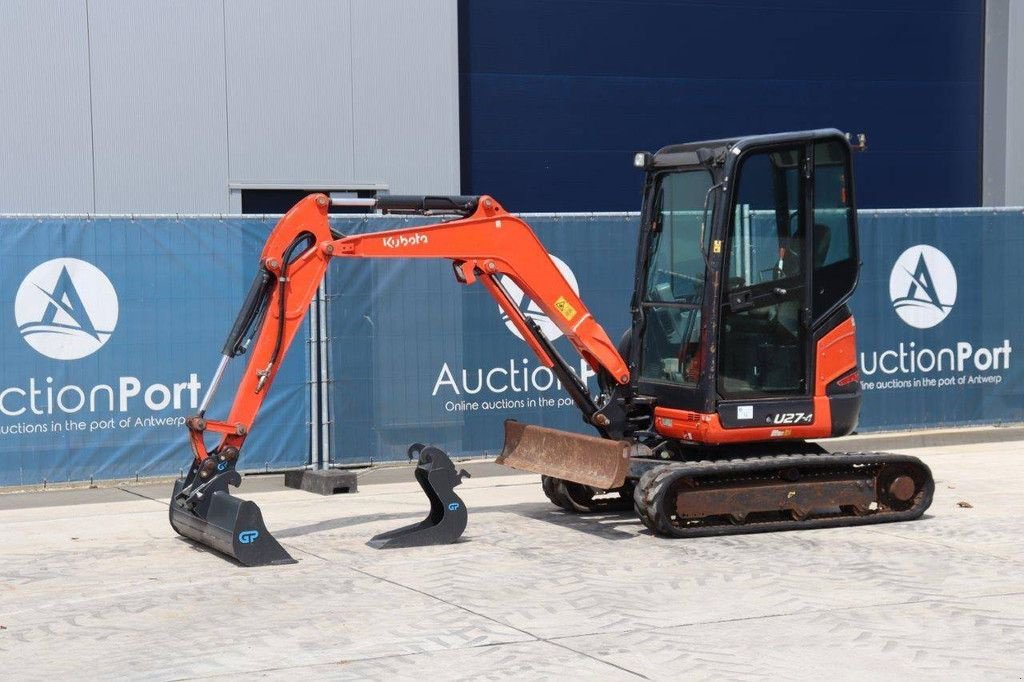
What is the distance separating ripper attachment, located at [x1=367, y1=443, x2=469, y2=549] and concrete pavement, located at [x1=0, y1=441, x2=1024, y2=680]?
140 mm

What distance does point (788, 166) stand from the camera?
11320mm

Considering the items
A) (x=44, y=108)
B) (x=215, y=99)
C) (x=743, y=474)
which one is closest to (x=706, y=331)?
(x=743, y=474)

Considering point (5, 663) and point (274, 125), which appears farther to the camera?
point (274, 125)

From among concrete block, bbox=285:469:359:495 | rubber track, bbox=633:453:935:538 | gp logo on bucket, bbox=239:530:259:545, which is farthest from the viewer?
concrete block, bbox=285:469:359:495

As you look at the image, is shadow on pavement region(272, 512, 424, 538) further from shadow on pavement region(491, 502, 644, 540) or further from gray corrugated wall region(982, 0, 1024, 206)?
gray corrugated wall region(982, 0, 1024, 206)

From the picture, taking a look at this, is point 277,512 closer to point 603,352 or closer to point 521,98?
point 603,352

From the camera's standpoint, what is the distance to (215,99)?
20375 millimetres

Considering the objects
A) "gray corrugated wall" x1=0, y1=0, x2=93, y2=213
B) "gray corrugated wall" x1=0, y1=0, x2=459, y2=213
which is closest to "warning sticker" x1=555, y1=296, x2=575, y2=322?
"gray corrugated wall" x1=0, y1=0, x2=459, y2=213

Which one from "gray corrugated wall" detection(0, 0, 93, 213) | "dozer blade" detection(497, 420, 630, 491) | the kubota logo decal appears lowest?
"dozer blade" detection(497, 420, 630, 491)

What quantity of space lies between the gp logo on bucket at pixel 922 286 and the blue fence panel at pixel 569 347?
16mm

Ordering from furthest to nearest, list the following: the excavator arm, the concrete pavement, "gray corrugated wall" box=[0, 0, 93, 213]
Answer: "gray corrugated wall" box=[0, 0, 93, 213]
the excavator arm
the concrete pavement

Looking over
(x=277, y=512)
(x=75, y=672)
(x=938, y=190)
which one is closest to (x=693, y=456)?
(x=277, y=512)

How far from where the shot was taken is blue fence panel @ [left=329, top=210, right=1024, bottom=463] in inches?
577

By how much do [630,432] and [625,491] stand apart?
2.08ft
